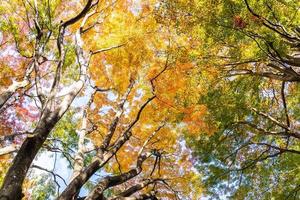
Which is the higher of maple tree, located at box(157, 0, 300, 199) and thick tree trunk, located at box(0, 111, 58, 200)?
maple tree, located at box(157, 0, 300, 199)

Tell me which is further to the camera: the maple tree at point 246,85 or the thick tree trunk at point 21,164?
the maple tree at point 246,85

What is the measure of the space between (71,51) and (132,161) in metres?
4.81

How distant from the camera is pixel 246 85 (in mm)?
9539

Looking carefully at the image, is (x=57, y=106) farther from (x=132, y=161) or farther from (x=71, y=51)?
(x=132, y=161)

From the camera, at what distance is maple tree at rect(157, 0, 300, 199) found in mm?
6699

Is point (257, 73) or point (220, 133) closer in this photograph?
point (257, 73)

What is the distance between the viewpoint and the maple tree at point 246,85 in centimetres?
670

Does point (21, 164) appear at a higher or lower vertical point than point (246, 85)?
lower

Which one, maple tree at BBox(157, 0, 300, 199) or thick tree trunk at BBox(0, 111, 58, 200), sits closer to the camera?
thick tree trunk at BBox(0, 111, 58, 200)

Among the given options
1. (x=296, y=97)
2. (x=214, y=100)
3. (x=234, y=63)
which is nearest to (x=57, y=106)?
(x=214, y=100)

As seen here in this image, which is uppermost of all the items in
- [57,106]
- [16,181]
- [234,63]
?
[234,63]

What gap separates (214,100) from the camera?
938cm

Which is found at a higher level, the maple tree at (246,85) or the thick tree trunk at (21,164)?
the maple tree at (246,85)

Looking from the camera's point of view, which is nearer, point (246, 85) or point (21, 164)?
point (21, 164)
